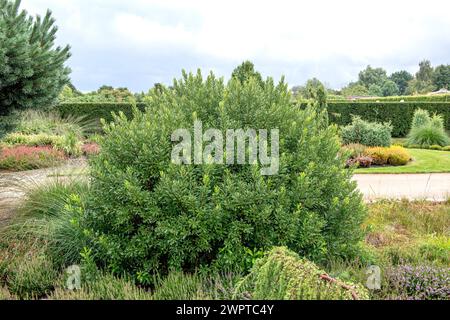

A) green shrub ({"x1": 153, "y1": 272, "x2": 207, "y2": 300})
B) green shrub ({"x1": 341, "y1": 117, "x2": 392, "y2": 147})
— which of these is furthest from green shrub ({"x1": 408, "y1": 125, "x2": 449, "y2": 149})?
green shrub ({"x1": 153, "y1": 272, "x2": 207, "y2": 300})

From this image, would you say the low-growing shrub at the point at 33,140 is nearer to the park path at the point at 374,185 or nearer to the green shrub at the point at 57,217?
the park path at the point at 374,185

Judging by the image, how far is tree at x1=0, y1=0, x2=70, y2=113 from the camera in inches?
214

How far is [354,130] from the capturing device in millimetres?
14680

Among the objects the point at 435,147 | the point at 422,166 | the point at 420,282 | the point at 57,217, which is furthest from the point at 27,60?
the point at 435,147

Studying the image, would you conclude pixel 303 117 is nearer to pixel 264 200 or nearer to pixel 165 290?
pixel 264 200

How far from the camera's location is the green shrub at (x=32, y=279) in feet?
10.3

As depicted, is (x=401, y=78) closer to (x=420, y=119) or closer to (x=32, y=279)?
(x=420, y=119)

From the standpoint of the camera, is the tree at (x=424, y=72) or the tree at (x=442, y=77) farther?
the tree at (x=424, y=72)

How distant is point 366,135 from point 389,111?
26.5 ft

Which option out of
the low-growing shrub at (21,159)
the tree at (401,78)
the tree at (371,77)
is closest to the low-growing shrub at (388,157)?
the low-growing shrub at (21,159)

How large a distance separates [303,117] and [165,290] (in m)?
1.73

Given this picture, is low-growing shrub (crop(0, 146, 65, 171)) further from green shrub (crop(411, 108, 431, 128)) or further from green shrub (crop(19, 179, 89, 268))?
green shrub (crop(411, 108, 431, 128))

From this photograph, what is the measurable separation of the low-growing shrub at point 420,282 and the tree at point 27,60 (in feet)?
15.8
